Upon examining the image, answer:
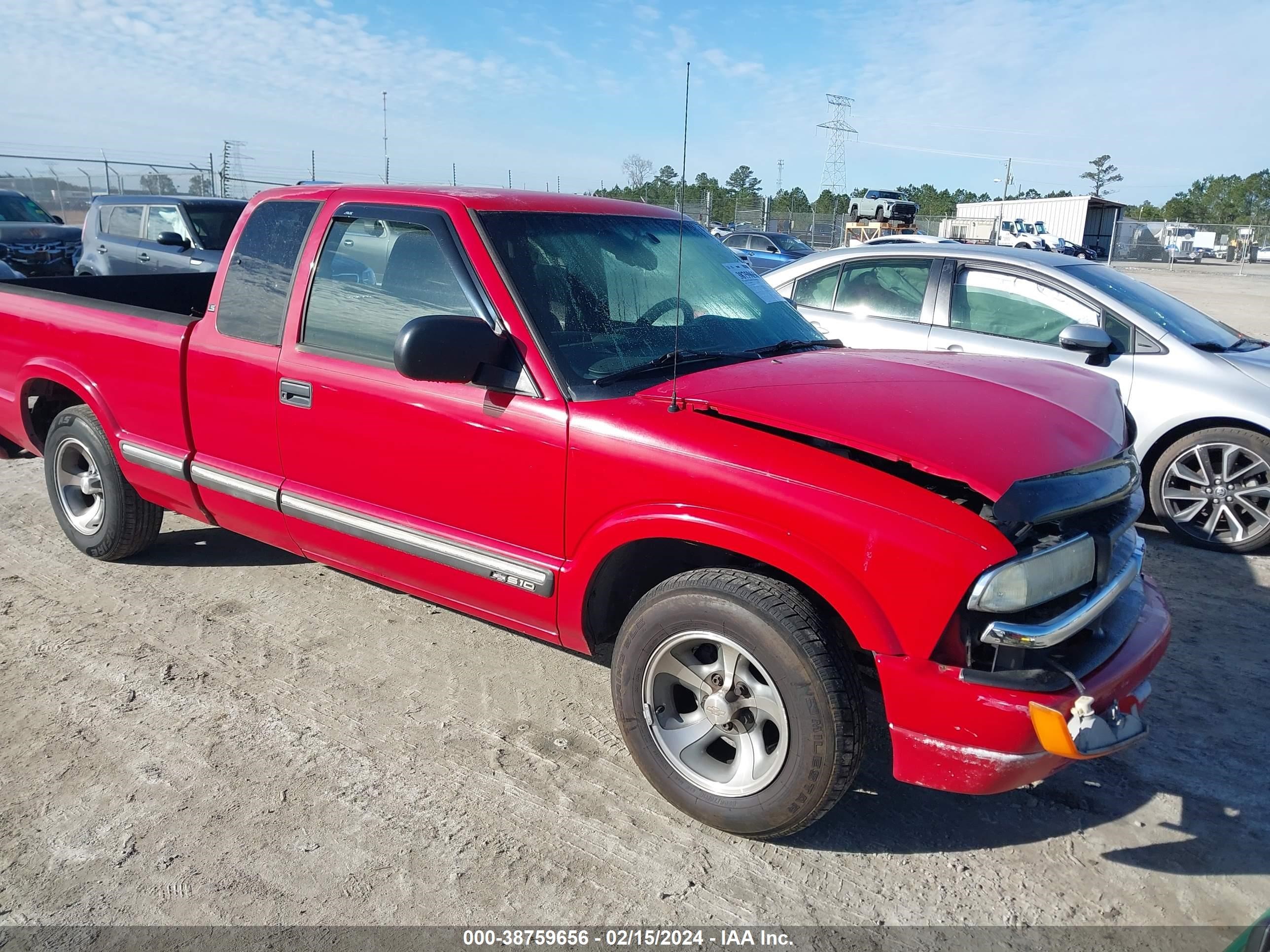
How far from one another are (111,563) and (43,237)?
1347cm

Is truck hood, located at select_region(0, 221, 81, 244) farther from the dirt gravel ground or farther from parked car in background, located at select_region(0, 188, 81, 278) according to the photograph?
the dirt gravel ground

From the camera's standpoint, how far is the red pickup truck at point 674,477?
2.45m

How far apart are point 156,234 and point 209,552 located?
8.31 metres

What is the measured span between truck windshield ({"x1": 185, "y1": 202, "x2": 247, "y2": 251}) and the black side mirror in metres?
9.60

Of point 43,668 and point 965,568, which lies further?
point 43,668

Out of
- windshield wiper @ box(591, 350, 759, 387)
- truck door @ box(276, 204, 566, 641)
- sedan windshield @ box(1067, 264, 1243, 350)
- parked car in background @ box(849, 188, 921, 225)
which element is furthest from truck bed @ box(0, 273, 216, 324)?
parked car in background @ box(849, 188, 921, 225)

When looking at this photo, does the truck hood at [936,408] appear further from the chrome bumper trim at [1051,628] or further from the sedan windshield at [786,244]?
the sedan windshield at [786,244]

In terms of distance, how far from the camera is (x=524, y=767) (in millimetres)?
3170

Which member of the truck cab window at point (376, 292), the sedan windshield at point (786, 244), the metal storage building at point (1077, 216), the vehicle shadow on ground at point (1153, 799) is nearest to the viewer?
Answer: the vehicle shadow on ground at point (1153, 799)

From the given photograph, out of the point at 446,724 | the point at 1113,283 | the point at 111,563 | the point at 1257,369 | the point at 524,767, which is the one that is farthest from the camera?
the point at 1113,283

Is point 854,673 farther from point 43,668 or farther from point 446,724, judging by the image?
point 43,668

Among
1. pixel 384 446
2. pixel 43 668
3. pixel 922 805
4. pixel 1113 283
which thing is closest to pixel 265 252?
pixel 384 446

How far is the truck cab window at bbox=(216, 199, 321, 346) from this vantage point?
150 inches

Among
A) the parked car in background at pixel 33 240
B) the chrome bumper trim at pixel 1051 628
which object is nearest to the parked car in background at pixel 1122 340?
the chrome bumper trim at pixel 1051 628
